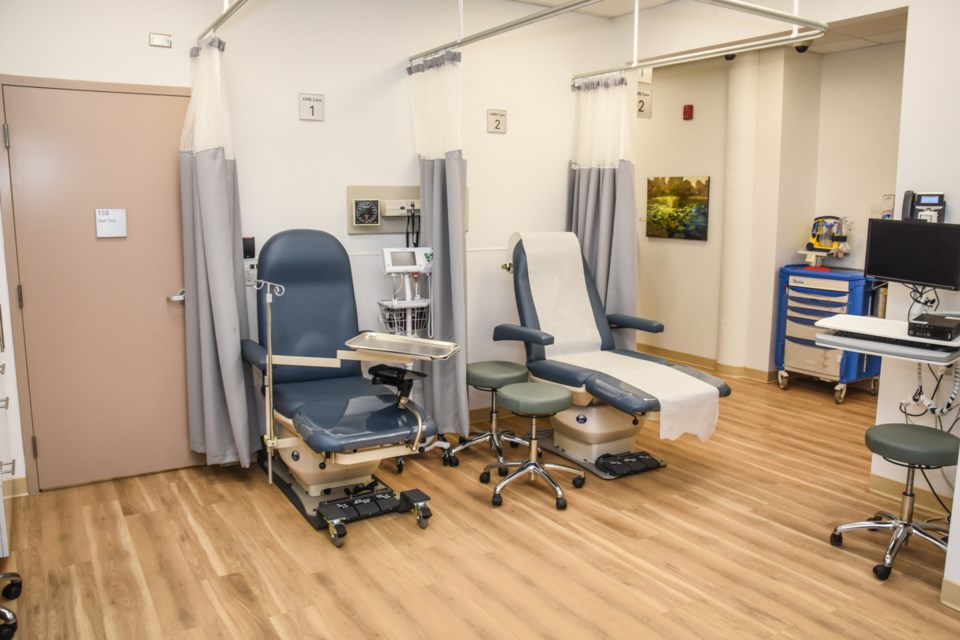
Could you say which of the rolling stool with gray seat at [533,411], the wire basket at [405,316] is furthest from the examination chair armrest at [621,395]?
Answer: the wire basket at [405,316]

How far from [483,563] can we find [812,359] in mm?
3836

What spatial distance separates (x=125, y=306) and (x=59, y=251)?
42 cm

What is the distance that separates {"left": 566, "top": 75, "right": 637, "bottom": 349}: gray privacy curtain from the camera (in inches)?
198

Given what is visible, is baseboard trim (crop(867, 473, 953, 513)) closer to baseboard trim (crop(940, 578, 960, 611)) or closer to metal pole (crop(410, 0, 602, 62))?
baseboard trim (crop(940, 578, 960, 611))

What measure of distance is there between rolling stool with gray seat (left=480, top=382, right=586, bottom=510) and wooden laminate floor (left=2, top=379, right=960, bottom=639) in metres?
0.10

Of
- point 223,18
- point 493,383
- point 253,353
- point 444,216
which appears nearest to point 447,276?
point 444,216

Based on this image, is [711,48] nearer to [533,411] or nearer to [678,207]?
[678,207]

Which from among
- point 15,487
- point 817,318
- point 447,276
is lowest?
point 15,487

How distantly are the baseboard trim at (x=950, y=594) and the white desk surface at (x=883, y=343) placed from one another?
884mm

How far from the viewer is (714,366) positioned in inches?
268

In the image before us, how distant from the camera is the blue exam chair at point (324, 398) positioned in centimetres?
349

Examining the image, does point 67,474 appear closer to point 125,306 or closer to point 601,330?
point 125,306

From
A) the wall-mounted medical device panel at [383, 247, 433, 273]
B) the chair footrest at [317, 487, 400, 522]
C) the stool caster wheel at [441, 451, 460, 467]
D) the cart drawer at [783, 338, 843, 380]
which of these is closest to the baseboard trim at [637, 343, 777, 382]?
the cart drawer at [783, 338, 843, 380]

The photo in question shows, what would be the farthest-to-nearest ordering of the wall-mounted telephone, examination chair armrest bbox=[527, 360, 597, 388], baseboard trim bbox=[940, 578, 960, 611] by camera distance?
examination chair armrest bbox=[527, 360, 597, 388]
the wall-mounted telephone
baseboard trim bbox=[940, 578, 960, 611]
